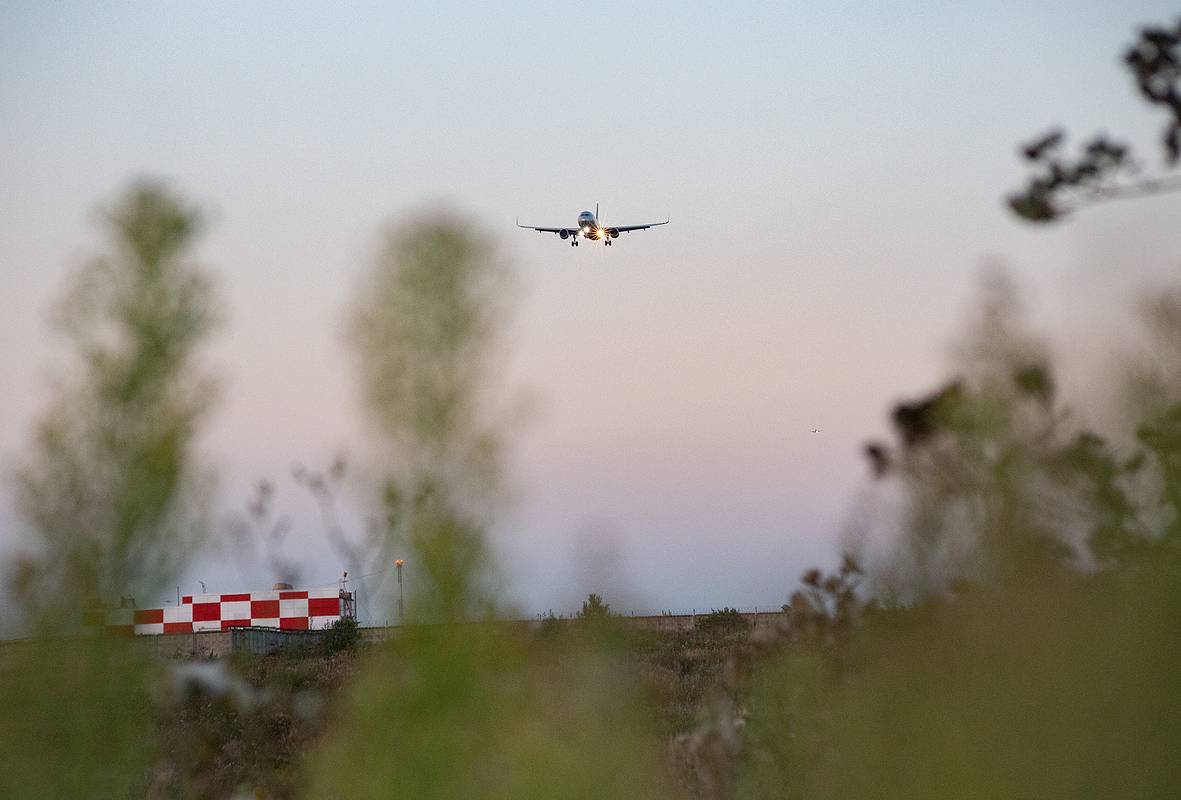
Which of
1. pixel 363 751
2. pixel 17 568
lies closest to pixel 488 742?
pixel 363 751

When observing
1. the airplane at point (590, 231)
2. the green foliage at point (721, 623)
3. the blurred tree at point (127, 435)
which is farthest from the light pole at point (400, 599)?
the airplane at point (590, 231)

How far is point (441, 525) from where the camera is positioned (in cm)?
341

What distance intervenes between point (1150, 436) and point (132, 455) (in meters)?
3.71

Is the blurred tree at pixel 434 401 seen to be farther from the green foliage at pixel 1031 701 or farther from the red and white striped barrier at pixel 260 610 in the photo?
the red and white striped barrier at pixel 260 610

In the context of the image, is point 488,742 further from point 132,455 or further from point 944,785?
point 132,455

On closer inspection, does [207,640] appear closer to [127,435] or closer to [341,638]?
[341,638]

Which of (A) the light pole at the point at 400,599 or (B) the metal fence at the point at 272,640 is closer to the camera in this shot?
(A) the light pole at the point at 400,599

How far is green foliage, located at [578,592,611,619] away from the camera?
3.01 meters

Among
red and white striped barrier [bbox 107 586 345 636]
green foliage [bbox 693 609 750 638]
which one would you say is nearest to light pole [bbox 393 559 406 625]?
green foliage [bbox 693 609 750 638]

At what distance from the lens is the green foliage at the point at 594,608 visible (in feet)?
9.86

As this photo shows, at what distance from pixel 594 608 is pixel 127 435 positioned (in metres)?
2.30

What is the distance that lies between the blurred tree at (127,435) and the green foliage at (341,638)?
10.3 meters

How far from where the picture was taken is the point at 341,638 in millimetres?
15203

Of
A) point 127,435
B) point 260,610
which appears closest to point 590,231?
point 260,610
